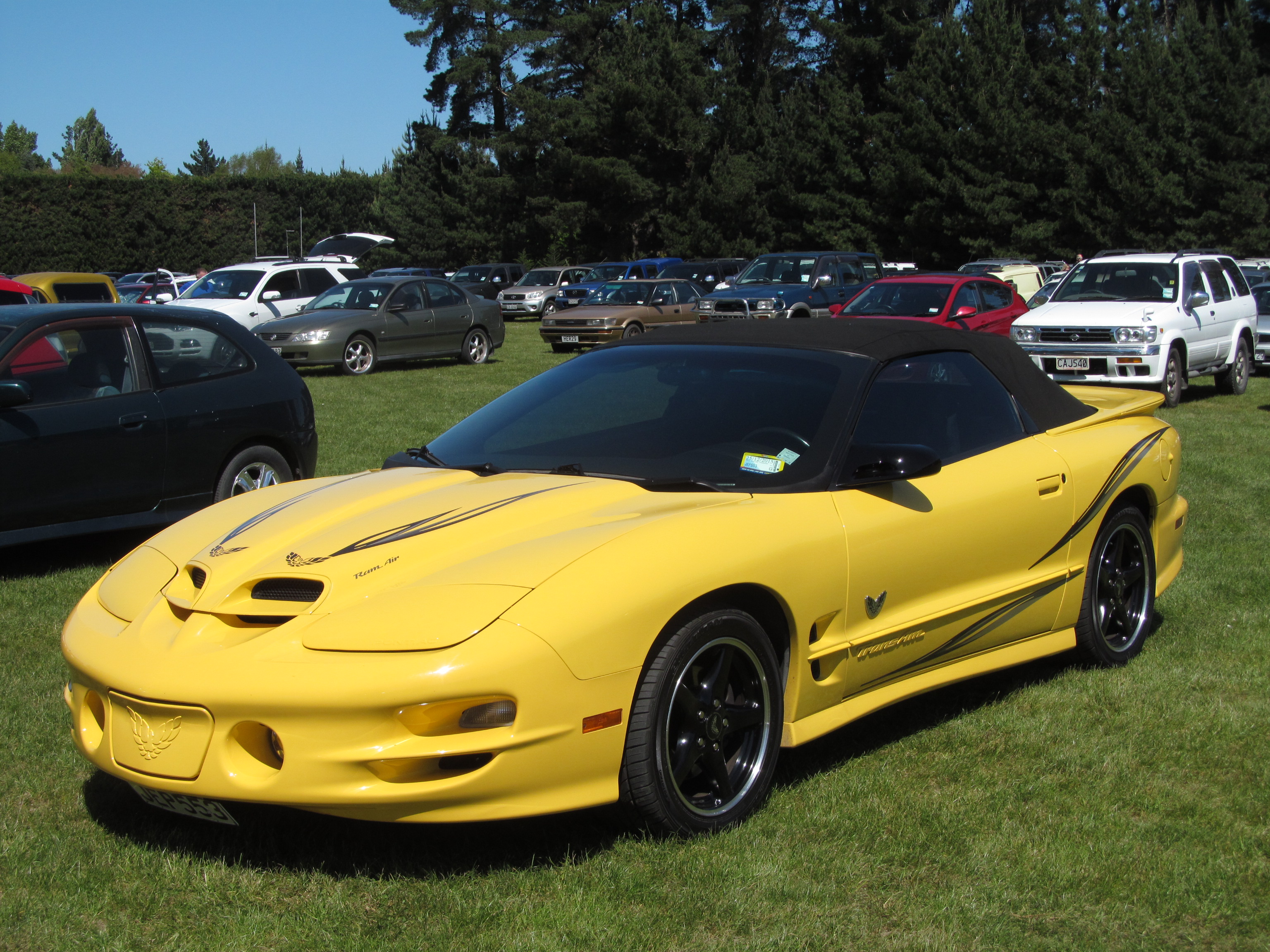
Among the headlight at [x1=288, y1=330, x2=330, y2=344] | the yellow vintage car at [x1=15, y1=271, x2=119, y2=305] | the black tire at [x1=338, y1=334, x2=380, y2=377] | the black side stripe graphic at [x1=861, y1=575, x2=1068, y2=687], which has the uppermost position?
the yellow vintage car at [x1=15, y1=271, x2=119, y2=305]

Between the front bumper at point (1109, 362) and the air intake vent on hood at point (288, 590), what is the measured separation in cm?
1293

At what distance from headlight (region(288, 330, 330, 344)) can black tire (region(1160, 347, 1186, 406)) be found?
12583mm

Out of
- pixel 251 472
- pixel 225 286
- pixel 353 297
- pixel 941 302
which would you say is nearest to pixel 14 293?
pixel 353 297

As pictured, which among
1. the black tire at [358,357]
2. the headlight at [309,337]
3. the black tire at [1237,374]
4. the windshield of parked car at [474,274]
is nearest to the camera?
the black tire at [1237,374]

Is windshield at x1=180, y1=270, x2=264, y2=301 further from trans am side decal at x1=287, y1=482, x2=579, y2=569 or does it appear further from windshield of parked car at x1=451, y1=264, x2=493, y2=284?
trans am side decal at x1=287, y1=482, x2=579, y2=569

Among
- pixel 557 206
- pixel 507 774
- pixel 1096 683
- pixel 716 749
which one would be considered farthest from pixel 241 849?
pixel 557 206

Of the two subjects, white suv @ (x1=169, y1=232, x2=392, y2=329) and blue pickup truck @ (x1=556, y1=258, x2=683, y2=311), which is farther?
blue pickup truck @ (x1=556, y1=258, x2=683, y2=311)

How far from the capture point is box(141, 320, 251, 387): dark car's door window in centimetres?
734

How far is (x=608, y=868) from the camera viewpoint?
10.6 feet

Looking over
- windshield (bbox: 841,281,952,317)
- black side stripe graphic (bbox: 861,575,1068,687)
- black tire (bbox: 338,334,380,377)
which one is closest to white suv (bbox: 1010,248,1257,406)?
windshield (bbox: 841,281,952,317)

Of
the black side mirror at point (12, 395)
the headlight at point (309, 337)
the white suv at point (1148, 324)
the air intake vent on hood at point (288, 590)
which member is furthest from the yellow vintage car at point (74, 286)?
the air intake vent on hood at point (288, 590)

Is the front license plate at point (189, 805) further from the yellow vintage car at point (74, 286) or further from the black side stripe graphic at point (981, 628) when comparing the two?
the yellow vintage car at point (74, 286)

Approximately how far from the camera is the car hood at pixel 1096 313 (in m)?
15.0

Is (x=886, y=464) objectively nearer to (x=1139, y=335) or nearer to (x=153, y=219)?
(x=1139, y=335)
